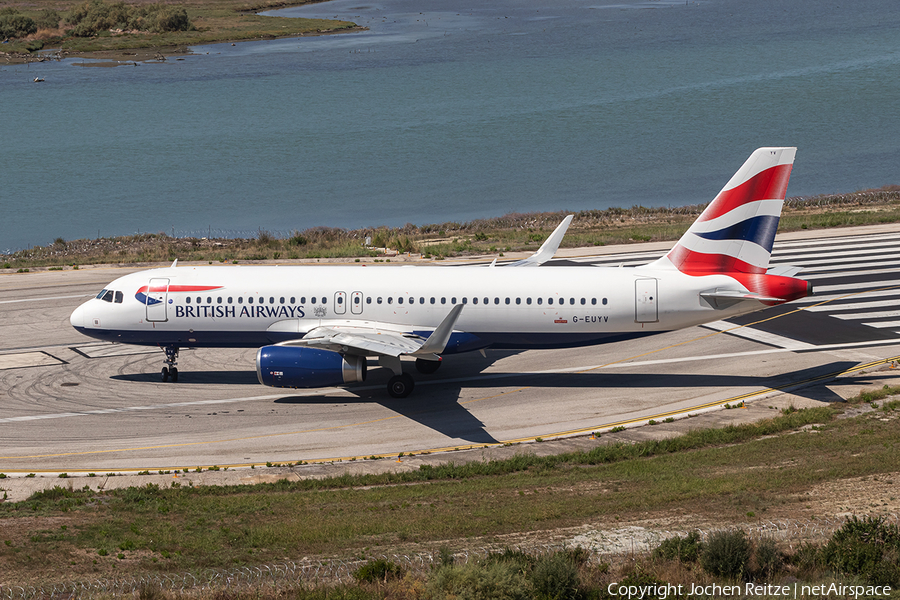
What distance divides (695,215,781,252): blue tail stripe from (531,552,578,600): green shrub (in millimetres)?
21245

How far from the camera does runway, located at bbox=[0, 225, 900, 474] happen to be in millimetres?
32031

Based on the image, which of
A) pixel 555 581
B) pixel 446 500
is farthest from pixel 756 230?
pixel 555 581

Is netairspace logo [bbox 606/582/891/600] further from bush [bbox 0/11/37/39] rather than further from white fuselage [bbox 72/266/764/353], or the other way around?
bush [bbox 0/11/37/39]

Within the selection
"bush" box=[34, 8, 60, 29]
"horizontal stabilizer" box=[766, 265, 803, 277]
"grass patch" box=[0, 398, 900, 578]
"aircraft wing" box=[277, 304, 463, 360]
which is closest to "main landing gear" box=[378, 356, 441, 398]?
"aircraft wing" box=[277, 304, 463, 360]

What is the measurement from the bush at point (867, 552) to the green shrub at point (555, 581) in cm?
583

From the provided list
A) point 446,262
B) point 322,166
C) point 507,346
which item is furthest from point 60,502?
point 322,166

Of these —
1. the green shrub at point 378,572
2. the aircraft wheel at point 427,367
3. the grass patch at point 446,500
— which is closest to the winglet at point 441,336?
the grass patch at point 446,500

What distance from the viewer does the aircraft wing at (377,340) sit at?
1277 inches

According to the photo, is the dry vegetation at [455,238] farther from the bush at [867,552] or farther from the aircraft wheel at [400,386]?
the bush at [867,552]

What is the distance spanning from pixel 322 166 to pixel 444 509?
91.3 meters

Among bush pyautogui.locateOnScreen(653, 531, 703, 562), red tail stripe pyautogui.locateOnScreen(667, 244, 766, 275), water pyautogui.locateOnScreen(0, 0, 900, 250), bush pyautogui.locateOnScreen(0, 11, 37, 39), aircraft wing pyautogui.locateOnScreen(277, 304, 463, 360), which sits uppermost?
bush pyautogui.locateOnScreen(0, 11, 37, 39)

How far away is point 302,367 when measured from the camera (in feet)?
111

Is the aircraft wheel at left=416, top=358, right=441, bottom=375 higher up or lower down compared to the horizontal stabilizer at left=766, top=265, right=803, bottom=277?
lower down

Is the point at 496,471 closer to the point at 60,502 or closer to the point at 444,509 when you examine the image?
the point at 444,509
